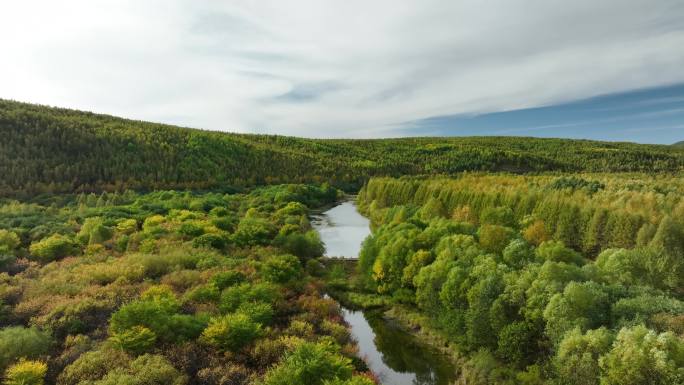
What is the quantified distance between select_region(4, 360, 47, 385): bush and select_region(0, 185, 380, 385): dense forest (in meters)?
0.05

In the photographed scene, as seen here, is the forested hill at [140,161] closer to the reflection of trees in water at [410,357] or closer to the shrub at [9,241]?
the shrub at [9,241]

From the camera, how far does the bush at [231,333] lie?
26.0 m

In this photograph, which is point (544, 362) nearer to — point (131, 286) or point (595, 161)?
point (131, 286)

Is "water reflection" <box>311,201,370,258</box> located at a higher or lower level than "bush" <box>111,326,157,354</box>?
lower

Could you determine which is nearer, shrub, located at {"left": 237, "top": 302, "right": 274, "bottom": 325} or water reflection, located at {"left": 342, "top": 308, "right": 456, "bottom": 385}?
shrub, located at {"left": 237, "top": 302, "right": 274, "bottom": 325}

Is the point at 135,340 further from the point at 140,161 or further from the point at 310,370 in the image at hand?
the point at 140,161

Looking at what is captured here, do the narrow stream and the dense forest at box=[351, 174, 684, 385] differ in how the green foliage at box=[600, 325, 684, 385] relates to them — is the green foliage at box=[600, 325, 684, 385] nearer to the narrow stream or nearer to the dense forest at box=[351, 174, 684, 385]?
the dense forest at box=[351, 174, 684, 385]

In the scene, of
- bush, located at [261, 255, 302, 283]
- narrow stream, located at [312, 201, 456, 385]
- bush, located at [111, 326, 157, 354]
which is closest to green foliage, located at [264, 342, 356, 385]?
bush, located at [111, 326, 157, 354]

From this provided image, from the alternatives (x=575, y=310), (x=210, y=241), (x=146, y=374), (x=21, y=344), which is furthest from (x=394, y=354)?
(x=21, y=344)

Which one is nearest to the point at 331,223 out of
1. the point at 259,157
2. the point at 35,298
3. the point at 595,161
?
the point at 35,298

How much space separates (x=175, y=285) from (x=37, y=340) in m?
11.9

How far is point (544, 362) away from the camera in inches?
1075

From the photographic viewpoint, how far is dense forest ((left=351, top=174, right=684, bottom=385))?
22.0 metres


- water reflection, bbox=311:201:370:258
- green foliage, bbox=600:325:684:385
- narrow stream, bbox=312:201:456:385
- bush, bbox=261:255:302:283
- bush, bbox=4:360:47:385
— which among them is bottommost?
water reflection, bbox=311:201:370:258
